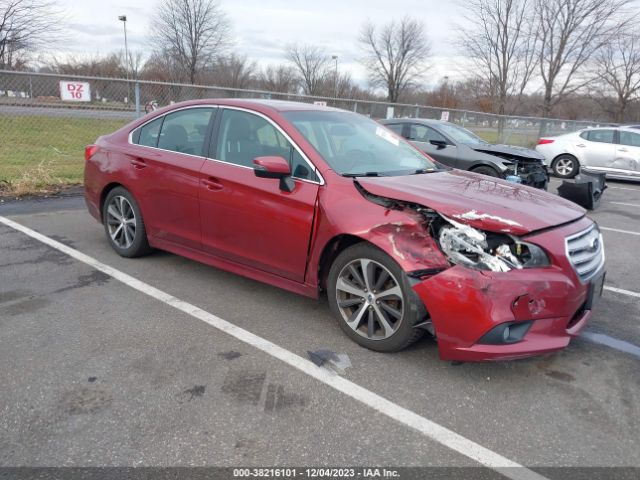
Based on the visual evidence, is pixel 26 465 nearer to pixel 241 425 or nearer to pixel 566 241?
pixel 241 425

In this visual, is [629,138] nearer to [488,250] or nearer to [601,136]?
[601,136]

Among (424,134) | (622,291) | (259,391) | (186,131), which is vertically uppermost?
(424,134)

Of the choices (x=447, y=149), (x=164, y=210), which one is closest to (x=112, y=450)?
(x=164, y=210)

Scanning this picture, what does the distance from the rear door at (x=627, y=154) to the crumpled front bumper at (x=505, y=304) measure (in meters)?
12.4

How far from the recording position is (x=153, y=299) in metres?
4.04

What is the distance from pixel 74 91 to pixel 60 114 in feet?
6.81

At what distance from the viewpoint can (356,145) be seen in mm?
4000

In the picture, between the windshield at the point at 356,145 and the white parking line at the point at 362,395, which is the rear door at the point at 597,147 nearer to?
the windshield at the point at 356,145

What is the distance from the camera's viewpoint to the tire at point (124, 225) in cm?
477

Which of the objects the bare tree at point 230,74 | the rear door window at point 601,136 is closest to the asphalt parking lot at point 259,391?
the rear door window at point 601,136

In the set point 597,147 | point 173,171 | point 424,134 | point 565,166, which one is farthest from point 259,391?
point 597,147

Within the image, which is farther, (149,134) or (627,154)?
(627,154)

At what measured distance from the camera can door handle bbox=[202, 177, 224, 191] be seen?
13.0 ft

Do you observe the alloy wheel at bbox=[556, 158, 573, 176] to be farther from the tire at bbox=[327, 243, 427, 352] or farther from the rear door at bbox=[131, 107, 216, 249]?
the tire at bbox=[327, 243, 427, 352]
